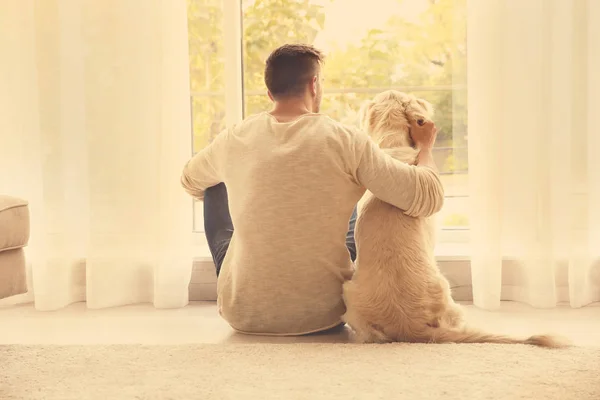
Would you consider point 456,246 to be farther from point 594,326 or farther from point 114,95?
point 114,95

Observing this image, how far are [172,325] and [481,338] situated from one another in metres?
1.11

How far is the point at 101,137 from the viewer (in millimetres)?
2818

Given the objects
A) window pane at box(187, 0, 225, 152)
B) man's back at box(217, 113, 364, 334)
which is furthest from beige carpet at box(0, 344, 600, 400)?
window pane at box(187, 0, 225, 152)

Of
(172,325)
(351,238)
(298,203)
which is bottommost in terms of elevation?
(172,325)

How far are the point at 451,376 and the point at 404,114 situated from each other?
2.68 ft

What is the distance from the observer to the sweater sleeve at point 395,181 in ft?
6.48

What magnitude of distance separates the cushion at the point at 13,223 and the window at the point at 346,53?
1100mm

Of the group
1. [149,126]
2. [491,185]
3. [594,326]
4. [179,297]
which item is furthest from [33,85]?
[594,326]

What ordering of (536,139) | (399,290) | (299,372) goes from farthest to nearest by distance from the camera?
(536,139)
(399,290)
(299,372)

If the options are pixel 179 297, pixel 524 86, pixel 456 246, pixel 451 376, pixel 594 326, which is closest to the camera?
pixel 451 376

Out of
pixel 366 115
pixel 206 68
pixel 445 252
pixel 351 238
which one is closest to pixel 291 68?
pixel 366 115

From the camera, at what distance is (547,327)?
2363 millimetres

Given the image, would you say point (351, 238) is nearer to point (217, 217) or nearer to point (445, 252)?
point (217, 217)

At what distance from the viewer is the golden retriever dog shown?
194cm
